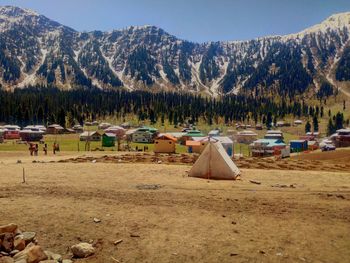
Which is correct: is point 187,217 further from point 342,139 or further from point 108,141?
point 342,139

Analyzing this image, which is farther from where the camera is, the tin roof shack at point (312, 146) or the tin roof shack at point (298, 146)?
the tin roof shack at point (312, 146)

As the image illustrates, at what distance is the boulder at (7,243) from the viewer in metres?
15.0

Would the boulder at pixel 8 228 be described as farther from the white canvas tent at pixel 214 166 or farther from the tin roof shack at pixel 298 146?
the tin roof shack at pixel 298 146

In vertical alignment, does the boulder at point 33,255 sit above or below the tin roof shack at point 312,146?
above

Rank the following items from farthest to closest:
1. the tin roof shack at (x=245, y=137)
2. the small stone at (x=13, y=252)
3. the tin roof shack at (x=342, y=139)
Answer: the tin roof shack at (x=245, y=137) < the tin roof shack at (x=342, y=139) < the small stone at (x=13, y=252)

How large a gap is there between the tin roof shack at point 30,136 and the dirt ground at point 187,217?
83617mm

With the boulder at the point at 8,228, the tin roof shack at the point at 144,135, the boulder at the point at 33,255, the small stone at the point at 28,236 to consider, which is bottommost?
the tin roof shack at the point at 144,135

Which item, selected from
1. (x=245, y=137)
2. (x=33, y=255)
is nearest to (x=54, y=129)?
(x=245, y=137)

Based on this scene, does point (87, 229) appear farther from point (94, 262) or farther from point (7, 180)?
point (7, 180)

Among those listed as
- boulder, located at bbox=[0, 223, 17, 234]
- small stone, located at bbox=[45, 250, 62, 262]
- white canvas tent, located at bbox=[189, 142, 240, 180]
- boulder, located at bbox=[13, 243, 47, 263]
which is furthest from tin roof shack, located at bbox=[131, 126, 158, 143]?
boulder, located at bbox=[13, 243, 47, 263]

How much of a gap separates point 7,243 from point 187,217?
7563 millimetres

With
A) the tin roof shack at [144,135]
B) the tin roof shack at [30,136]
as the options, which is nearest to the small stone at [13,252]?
the tin roof shack at [30,136]

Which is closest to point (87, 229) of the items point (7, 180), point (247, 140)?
point (7, 180)

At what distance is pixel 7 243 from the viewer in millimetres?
15133
